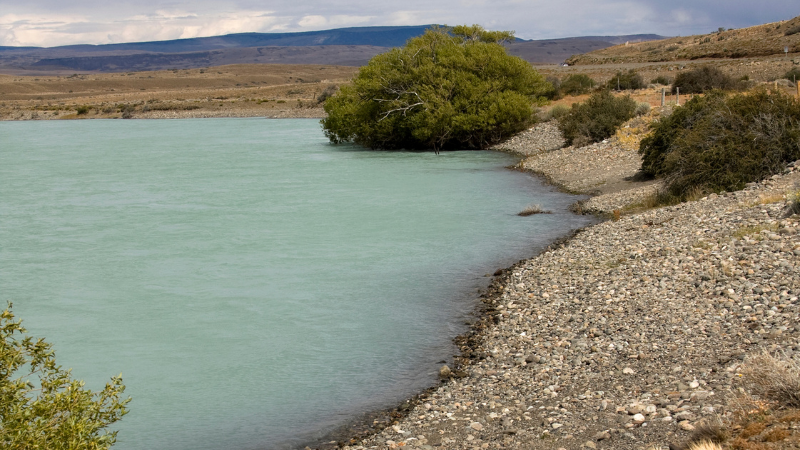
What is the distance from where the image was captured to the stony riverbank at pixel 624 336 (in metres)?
7.25

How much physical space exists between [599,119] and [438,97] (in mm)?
8764

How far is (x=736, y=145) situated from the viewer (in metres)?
17.2

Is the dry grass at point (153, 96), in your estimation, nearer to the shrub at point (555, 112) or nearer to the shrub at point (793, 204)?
the shrub at point (555, 112)

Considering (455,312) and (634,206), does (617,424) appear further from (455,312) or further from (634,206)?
(634,206)

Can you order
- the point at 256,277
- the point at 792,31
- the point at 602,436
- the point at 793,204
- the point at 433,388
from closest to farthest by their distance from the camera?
the point at 602,436
the point at 433,388
the point at 793,204
the point at 256,277
the point at 792,31

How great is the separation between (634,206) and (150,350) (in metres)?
12.6

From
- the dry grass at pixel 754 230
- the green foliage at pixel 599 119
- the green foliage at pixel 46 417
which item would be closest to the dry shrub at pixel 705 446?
the green foliage at pixel 46 417

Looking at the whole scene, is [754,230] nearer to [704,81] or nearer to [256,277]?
[256,277]

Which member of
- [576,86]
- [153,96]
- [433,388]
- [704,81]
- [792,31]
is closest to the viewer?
[433,388]

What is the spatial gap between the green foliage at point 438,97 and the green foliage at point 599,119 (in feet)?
17.7

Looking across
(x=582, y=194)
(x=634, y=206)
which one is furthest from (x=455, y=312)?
(x=582, y=194)

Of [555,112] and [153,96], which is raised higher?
[153,96]

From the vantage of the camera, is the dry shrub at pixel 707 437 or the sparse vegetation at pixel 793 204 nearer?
the dry shrub at pixel 707 437

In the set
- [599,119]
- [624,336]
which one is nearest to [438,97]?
[599,119]
